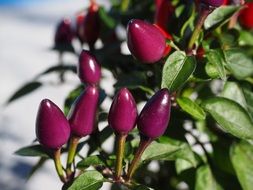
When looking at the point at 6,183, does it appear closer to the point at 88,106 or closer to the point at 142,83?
the point at 142,83

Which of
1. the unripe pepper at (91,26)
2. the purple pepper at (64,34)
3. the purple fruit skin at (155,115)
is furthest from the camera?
the purple pepper at (64,34)

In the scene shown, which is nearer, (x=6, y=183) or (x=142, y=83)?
(x=142, y=83)

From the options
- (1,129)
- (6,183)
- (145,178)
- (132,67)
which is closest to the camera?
(132,67)

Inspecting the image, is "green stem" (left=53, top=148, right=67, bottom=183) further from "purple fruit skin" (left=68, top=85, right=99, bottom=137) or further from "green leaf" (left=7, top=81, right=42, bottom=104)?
"green leaf" (left=7, top=81, right=42, bottom=104)

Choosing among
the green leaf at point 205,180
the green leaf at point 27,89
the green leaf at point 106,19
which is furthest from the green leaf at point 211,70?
the green leaf at point 27,89

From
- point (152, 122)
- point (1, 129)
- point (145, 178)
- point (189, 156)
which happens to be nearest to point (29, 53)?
point (1, 129)

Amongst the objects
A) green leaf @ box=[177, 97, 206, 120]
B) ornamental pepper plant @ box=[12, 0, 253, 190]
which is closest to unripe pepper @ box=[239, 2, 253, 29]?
ornamental pepper plant @ box=[12, 0, 253, 190]

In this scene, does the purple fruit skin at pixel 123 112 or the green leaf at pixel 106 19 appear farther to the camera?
the green leaf at pixel 106 19

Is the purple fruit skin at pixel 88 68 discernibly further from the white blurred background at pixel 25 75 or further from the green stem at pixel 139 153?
the white blurred background at pixel 25 75
